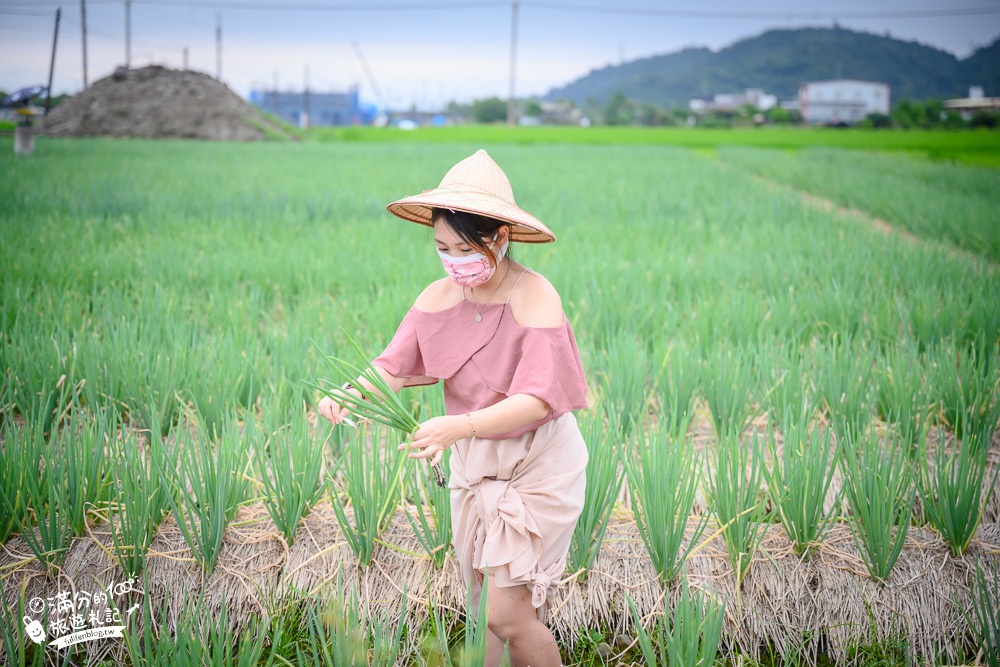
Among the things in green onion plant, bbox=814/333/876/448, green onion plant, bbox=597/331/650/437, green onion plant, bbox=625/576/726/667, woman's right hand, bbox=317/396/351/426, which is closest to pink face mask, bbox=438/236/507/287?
woman's right hand, bbox=317/396/351/426

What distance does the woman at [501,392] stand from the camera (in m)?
1.24

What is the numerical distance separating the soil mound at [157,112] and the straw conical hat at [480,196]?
93.7 ft

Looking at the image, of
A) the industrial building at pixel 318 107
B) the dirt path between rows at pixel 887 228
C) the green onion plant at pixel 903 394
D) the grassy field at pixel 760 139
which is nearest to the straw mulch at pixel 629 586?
the green onion plant at pixel 903 394

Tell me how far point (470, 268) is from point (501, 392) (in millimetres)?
235

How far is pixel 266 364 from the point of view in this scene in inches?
101

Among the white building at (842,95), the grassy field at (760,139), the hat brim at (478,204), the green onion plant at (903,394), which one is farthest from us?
the white building at (842,95)

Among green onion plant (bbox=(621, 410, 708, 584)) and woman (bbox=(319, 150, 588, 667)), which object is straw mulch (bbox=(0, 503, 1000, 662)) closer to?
green onion plant (bbox=(621, 410, 708, 584))

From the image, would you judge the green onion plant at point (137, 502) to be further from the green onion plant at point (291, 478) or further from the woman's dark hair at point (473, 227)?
the woman's dark hair at point (473, 227)

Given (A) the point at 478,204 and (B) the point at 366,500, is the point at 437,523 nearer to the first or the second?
(B) the point at 366,500

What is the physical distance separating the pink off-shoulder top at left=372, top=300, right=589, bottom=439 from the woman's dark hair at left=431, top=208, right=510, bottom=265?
12 cm

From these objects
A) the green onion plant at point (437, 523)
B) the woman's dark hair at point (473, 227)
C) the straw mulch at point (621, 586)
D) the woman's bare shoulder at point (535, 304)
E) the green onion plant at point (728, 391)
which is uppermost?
the woman's dark hair at point (473, 227)

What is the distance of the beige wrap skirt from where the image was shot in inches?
48.9

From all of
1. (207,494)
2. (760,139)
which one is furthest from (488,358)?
(760,139)

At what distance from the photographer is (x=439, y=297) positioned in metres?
1.38
